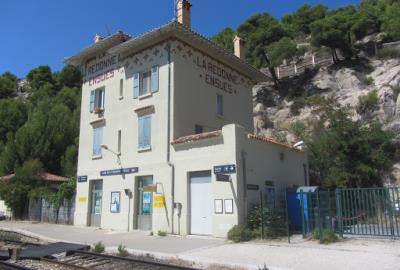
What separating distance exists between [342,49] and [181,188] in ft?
104

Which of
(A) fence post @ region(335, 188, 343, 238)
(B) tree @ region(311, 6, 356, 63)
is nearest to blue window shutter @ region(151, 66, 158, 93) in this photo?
(A) fence post @ region(335, 188, 343, 238)

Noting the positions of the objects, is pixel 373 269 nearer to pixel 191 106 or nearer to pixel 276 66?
pixel 191 106

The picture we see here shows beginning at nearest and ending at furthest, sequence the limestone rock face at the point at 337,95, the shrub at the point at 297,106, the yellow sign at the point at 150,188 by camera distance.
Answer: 1. the yellow sign at the point at 150,188
2. the limestone rock face at the point at 337,95
3. the shrub at the point at 297,106

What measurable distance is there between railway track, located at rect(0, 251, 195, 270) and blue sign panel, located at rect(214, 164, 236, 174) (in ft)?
19.9

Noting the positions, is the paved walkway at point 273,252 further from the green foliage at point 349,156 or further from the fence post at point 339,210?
the green foliage at point 349,156

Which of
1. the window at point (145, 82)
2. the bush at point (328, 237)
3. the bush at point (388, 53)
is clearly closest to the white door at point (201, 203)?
the bush at point (328, 237)

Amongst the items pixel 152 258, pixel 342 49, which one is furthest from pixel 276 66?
pixel 152 258

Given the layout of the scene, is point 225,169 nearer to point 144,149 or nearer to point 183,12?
point 144,149

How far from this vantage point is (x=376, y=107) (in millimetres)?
32250

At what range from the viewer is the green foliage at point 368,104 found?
3238 centimetres

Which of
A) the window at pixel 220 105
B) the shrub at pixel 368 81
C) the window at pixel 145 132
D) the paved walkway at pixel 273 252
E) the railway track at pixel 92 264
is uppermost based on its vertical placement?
the shrub at pixel 368 81

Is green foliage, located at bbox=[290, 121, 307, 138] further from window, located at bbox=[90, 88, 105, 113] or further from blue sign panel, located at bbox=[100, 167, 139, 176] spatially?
blue sign panel, located at bbox=[100, 167, 139, 176]

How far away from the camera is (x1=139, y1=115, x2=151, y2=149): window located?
1956 cm

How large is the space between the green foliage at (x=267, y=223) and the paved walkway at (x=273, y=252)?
905 mm
